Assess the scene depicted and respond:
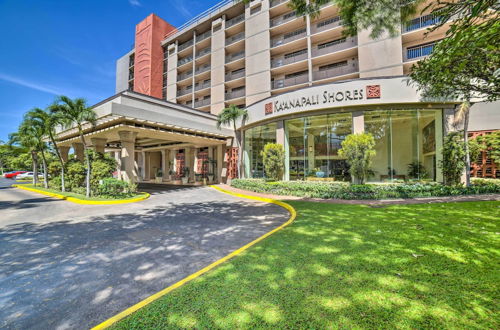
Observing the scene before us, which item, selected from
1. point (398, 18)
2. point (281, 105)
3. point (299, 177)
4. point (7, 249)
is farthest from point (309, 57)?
point (7, 249)

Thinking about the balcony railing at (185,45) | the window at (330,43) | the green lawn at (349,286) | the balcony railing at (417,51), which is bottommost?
the green lawn at (349,286)

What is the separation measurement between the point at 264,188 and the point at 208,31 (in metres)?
30.1

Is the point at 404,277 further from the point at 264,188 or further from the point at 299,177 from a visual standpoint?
the point at 299,177

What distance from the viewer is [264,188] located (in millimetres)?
13812

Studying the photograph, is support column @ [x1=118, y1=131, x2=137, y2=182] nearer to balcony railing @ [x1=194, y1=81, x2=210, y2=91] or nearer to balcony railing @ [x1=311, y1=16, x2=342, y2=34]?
balcony railing @ [x1=194, y1=81, x2=210, y2=91]

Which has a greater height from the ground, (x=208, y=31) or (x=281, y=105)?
(x=208, y=31)

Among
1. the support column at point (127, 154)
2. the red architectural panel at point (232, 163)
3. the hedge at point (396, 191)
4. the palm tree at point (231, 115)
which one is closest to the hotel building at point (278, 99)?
the support column at point (127, 154)

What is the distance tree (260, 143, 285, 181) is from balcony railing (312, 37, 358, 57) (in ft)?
47.0

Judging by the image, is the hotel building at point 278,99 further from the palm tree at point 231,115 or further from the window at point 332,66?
the palm tree at point 231,115

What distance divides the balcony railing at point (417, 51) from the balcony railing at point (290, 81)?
9547 millimetres

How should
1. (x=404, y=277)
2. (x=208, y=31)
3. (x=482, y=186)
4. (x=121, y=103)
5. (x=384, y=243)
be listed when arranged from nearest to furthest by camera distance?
(x=404, y=277) < (x=384, y=243) < (x=482, y=186) < (x=121, y=103) < (x=208, y=31)

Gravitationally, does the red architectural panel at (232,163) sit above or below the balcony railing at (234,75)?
below

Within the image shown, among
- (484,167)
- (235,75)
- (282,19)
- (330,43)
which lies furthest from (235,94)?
(484,167)

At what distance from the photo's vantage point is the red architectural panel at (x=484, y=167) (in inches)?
537
